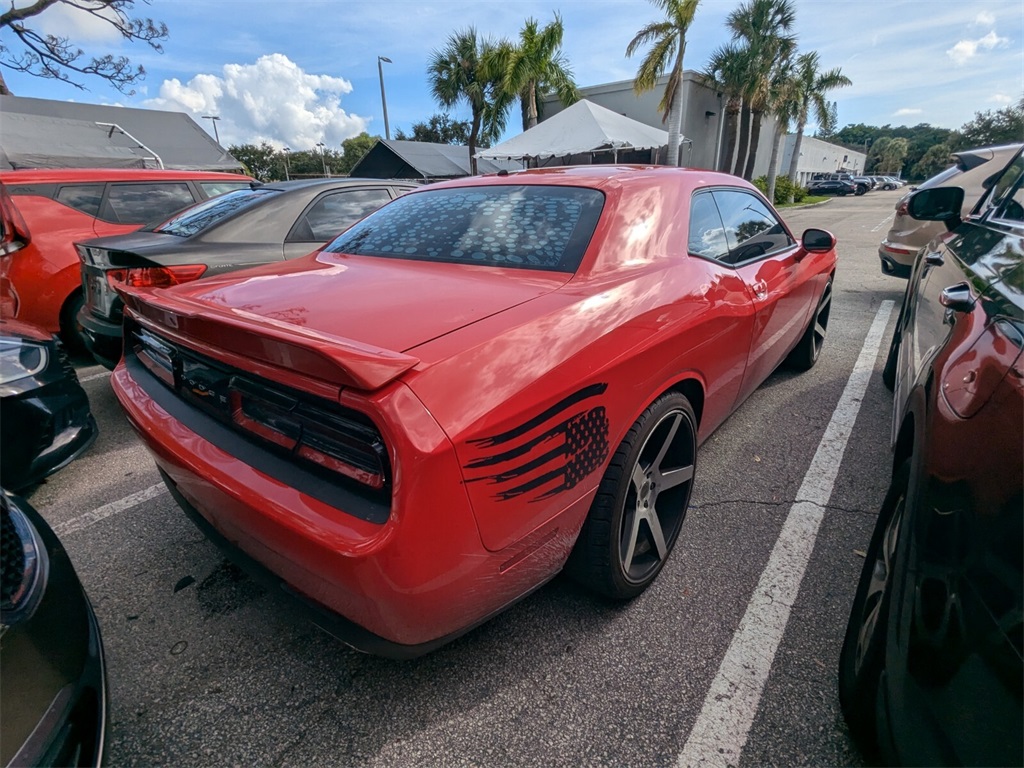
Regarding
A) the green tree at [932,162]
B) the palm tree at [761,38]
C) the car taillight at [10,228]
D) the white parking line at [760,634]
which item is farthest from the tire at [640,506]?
the green tree at [932,162]

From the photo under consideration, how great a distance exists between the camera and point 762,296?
263cm

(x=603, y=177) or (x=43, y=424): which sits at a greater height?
(x=603, y=177)

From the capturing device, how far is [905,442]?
1.69 meters

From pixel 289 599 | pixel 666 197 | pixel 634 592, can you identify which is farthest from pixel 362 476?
pixel 666 197

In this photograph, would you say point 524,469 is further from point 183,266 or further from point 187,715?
point 183,266

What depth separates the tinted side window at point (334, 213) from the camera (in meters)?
3.93

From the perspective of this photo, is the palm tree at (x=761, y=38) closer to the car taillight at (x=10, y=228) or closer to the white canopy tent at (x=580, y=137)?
the white canopy tent at (x=580, y=137)

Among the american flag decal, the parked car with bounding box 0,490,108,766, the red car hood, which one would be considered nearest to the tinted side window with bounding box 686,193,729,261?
the red car hood

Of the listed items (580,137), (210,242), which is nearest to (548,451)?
(210,242)

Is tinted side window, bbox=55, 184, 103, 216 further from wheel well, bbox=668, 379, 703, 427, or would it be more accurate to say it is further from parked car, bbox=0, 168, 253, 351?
wheel well, bbox=668, 379, 703, 427

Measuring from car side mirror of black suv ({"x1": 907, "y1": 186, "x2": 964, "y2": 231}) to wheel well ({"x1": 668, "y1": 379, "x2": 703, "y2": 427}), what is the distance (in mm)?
1702

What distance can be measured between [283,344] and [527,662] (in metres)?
1.28

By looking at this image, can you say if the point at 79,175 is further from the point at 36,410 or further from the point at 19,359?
the point at 36,410

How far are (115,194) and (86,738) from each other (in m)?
5.36
